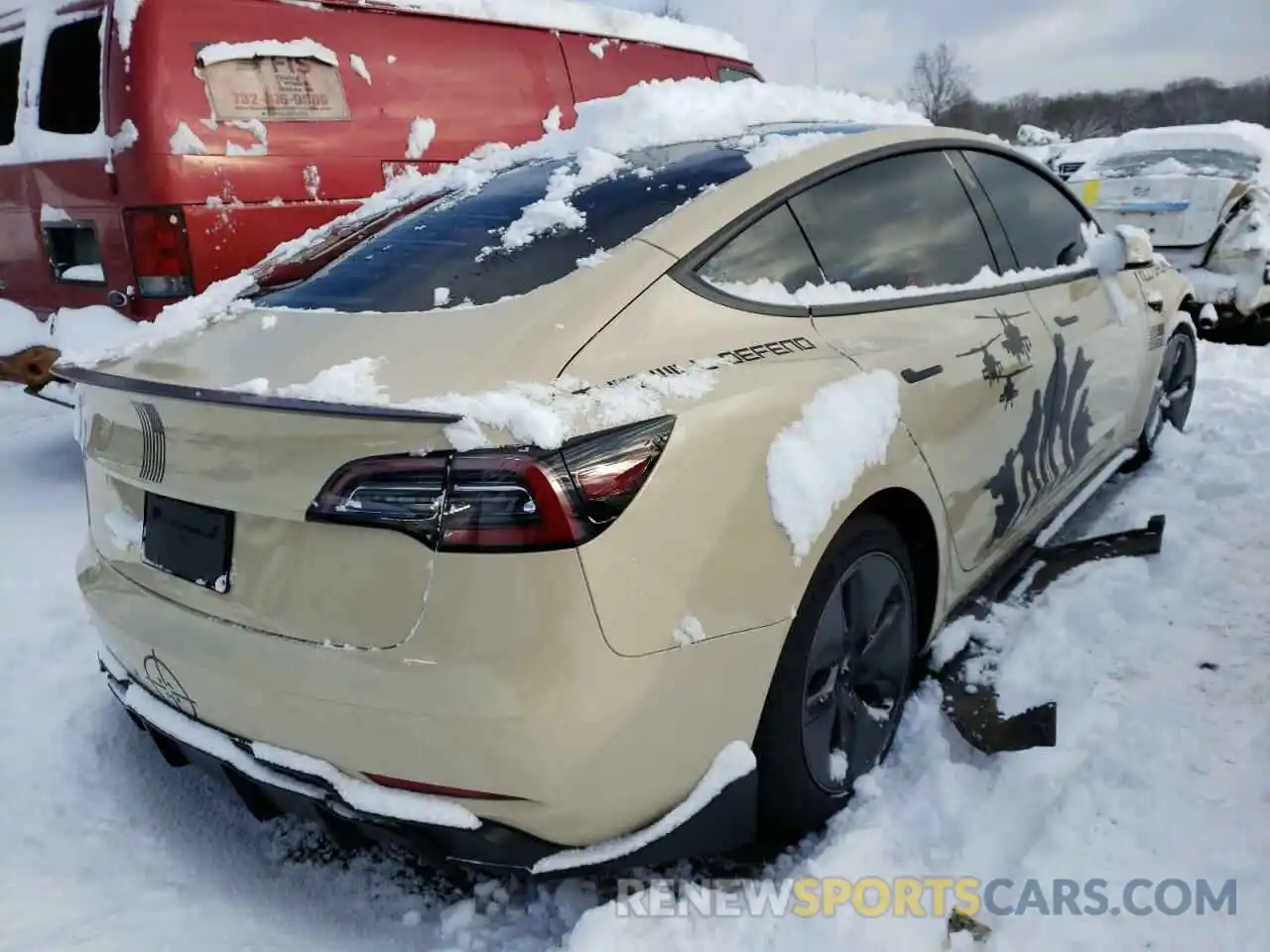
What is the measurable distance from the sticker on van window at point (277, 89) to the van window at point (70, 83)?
0.64 m

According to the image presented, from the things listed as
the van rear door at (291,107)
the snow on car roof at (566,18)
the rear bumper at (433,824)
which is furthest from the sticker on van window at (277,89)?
the rear bumper at (433,824)

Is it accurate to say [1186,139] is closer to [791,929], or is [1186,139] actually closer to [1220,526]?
[1220,526]

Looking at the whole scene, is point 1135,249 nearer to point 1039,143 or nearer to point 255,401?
point 255,401

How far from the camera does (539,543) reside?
5.24 ft

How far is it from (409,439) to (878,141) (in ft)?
5.65

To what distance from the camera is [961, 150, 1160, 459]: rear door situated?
3.19 metres

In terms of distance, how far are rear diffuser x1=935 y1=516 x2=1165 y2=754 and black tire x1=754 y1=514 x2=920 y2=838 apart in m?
0.19

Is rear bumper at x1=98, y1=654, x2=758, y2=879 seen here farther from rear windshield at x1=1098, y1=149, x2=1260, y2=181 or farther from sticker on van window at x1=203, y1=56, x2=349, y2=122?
rear windshield at x1=1098, y1=149, x2=1260, y2=181

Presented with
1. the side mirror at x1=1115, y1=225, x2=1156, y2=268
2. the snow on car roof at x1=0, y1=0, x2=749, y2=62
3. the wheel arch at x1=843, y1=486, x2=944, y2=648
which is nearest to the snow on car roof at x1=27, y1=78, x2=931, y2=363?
the wheel arch at x1=843, y1=486, x2=944, y2=648

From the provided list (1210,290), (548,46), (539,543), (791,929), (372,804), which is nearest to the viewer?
(539,543)

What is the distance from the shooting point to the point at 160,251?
418cm

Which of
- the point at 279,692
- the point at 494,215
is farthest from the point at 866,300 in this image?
the point at 279,692

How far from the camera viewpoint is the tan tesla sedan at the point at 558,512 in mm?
1630

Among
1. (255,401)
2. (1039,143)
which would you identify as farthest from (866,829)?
(1039,143)
